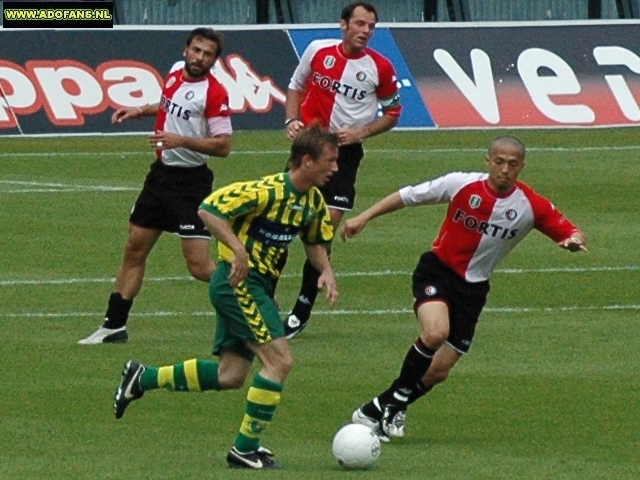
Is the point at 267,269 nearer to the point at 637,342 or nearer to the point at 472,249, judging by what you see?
the point at 472,249

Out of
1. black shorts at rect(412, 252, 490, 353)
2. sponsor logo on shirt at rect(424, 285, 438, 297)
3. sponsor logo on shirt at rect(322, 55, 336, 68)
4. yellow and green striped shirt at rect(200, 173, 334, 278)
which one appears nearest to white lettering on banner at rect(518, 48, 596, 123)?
sponsor logo on shirt at rect(322, 55, 336, 68)

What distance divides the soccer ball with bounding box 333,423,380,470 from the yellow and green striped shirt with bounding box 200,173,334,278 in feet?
3.16

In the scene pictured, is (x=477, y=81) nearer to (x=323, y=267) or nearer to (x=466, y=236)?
(x=466, y=236)

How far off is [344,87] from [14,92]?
1266 cm

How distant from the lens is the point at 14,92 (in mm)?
26188

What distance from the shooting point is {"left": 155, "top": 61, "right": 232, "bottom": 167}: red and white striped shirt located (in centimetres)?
1341

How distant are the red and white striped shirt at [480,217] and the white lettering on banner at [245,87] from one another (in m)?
16.8

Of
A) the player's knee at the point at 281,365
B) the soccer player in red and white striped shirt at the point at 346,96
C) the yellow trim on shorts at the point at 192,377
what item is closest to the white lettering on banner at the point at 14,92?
the soccer player in red and white striped shirt at the point at 346,96

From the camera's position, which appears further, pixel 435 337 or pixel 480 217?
pixel 480 217

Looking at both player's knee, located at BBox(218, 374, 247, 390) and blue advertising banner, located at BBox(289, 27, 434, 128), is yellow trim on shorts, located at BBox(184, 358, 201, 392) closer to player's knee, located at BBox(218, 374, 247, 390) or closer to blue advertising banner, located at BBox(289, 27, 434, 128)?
player's knee, located at BBox(218, 374, 247, 390)

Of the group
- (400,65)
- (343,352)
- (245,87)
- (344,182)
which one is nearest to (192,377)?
(343,352)

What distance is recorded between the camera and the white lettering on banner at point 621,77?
93.5ft

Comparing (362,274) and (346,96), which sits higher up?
(346,96)

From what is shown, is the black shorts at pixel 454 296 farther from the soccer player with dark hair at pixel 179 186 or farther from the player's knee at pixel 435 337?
the soccer player with dark hair at pixel 179 186
